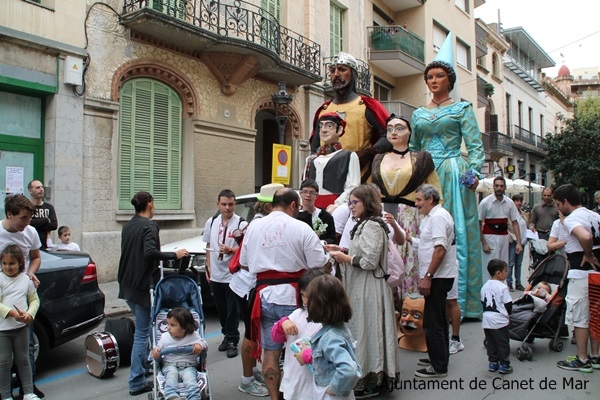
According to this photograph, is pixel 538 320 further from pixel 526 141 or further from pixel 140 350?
pixel 526 141

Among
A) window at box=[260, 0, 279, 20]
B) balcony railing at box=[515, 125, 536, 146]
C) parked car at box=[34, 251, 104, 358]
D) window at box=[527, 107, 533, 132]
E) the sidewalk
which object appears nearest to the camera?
parked car at box=[34, 251, 104, 358]

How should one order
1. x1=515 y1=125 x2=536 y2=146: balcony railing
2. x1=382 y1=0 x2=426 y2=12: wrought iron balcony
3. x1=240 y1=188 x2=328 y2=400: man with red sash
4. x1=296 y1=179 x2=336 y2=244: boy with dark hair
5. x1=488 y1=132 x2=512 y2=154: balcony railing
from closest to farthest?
x1=240 y1=188 x2=328 y2=400: man with red sash
x1=296 y1=179 x2=336 y2=244: boy with dark hair
x1=382 y1=0 x2=426 y2=12: wrought iron balcony
x1=488 y1=132 x2=512 y2=154: balcony railing
x1=515 y1=125 x2=536 y2=146: balcony railing

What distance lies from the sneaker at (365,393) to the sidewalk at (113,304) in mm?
4972

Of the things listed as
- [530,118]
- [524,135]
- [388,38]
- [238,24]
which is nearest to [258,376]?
[238,24]

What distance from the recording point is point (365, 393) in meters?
4.05

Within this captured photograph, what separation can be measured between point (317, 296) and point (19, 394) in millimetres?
3131

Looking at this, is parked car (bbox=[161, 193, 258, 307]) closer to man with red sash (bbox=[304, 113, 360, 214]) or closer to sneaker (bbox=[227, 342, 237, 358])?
sneaker (bbox=[227, 342, 237, 358])

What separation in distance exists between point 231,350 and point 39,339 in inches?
75.5

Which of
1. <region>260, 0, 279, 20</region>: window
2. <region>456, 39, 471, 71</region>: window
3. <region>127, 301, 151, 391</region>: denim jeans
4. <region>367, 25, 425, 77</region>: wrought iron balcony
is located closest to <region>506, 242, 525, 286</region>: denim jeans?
<region>127, 301, 151, 391</region>: denim jeans

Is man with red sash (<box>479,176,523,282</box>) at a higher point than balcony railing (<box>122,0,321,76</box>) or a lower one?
lower

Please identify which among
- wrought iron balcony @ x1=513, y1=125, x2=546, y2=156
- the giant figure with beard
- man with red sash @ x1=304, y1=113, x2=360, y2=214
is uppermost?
wrought iron balcony @ x1=513, y1=125, x2=546, y2=156

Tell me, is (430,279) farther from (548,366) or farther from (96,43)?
(96,43)

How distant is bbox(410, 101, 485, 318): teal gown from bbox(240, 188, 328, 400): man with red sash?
2889 millimetres

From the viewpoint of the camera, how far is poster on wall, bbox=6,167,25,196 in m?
9.45
